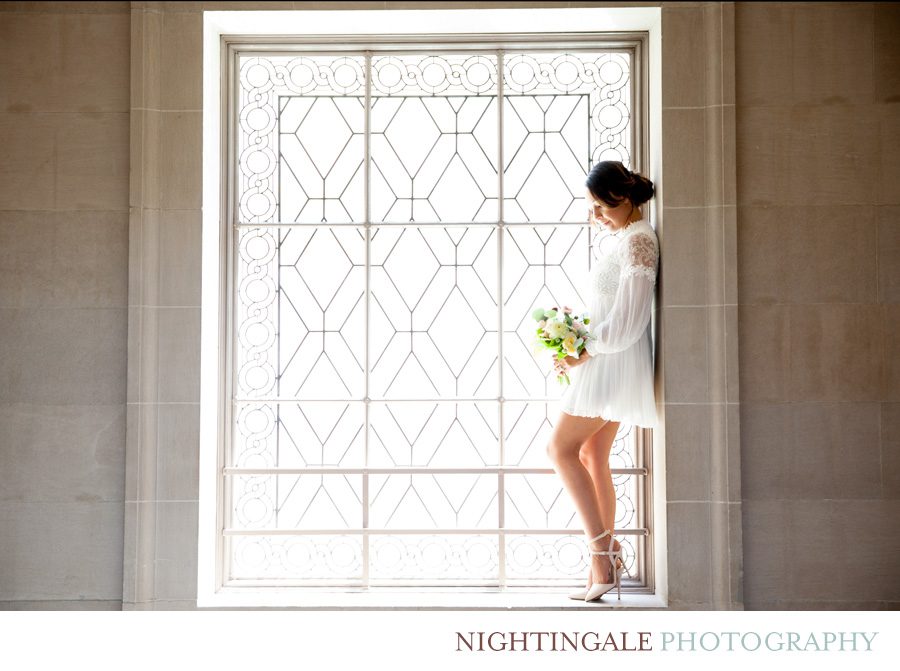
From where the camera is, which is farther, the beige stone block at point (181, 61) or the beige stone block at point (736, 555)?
the beige stone block at point (181, 61)

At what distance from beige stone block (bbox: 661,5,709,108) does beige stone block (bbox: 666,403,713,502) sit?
1335mm

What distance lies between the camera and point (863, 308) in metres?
4.11

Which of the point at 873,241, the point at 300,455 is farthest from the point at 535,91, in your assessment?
the point at 300,455

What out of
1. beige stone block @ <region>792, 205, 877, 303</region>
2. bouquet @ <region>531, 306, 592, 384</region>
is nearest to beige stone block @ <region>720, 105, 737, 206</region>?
beige stone block @ <region>792, 205, 877, 303</region>

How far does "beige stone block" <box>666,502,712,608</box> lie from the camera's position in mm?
4055

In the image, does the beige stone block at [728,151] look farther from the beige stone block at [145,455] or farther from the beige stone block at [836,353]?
the beige stone block at [145,455]

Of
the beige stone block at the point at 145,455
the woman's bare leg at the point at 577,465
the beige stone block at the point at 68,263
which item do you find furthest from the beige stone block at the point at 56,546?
the woman's bare leg at the point at 577,465

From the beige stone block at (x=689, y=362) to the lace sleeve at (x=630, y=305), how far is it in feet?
0.54

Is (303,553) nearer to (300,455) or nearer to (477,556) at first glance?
(300,455)

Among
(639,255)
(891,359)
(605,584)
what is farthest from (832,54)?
(605,584)

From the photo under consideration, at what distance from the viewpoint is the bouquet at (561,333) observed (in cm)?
400

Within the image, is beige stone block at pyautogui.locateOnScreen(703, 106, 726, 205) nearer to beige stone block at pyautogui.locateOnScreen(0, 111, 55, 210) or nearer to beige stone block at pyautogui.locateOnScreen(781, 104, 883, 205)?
beige stone block at pyautogui.locateOnScreen(781, 104, 883, 205)

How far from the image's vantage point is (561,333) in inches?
157
